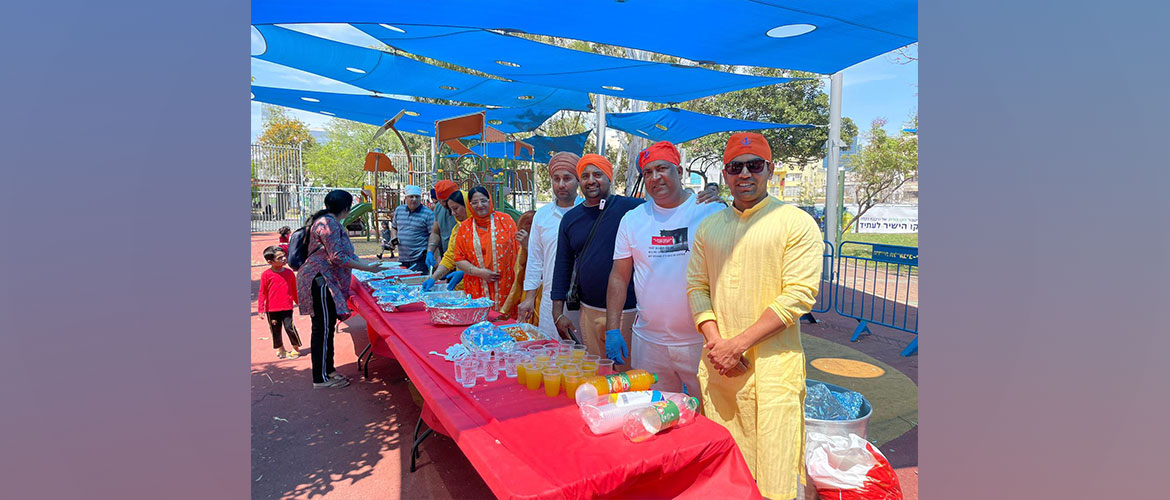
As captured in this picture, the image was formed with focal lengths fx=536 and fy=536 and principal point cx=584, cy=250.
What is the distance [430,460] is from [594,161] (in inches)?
80.4

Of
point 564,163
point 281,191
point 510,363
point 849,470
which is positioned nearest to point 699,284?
point 510,363

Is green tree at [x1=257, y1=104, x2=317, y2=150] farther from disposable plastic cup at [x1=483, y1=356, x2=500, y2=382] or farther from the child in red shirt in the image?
disposable plastic cup at [x1=483, y1=356, x2=500, y2=382]

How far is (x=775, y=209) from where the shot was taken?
2.03 m

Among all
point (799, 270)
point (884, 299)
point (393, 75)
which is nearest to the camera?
point (799, 270)

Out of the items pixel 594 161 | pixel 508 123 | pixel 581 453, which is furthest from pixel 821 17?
pixel 508 123

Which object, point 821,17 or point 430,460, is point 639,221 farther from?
point 821,17

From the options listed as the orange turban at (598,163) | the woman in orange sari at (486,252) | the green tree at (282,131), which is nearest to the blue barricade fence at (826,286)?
the woman in orange sari at (486,252)

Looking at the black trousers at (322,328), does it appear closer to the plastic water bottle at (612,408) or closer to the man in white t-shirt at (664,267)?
the man in white t-shirt at (664,267)

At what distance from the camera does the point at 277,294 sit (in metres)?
5.35

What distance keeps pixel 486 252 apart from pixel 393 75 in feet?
13.4

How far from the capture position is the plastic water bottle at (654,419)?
1.68 m

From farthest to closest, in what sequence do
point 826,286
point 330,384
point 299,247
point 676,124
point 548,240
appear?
point 826,286
point 676,124
point 330,384
point 299,247
point 548,240

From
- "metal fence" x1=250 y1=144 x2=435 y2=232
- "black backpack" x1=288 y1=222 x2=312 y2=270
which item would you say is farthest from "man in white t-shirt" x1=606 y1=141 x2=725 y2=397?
"metal fence" x1=250 y1=144 x2=435 y2=232

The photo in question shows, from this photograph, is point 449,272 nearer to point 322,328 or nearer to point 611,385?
point 322,328
